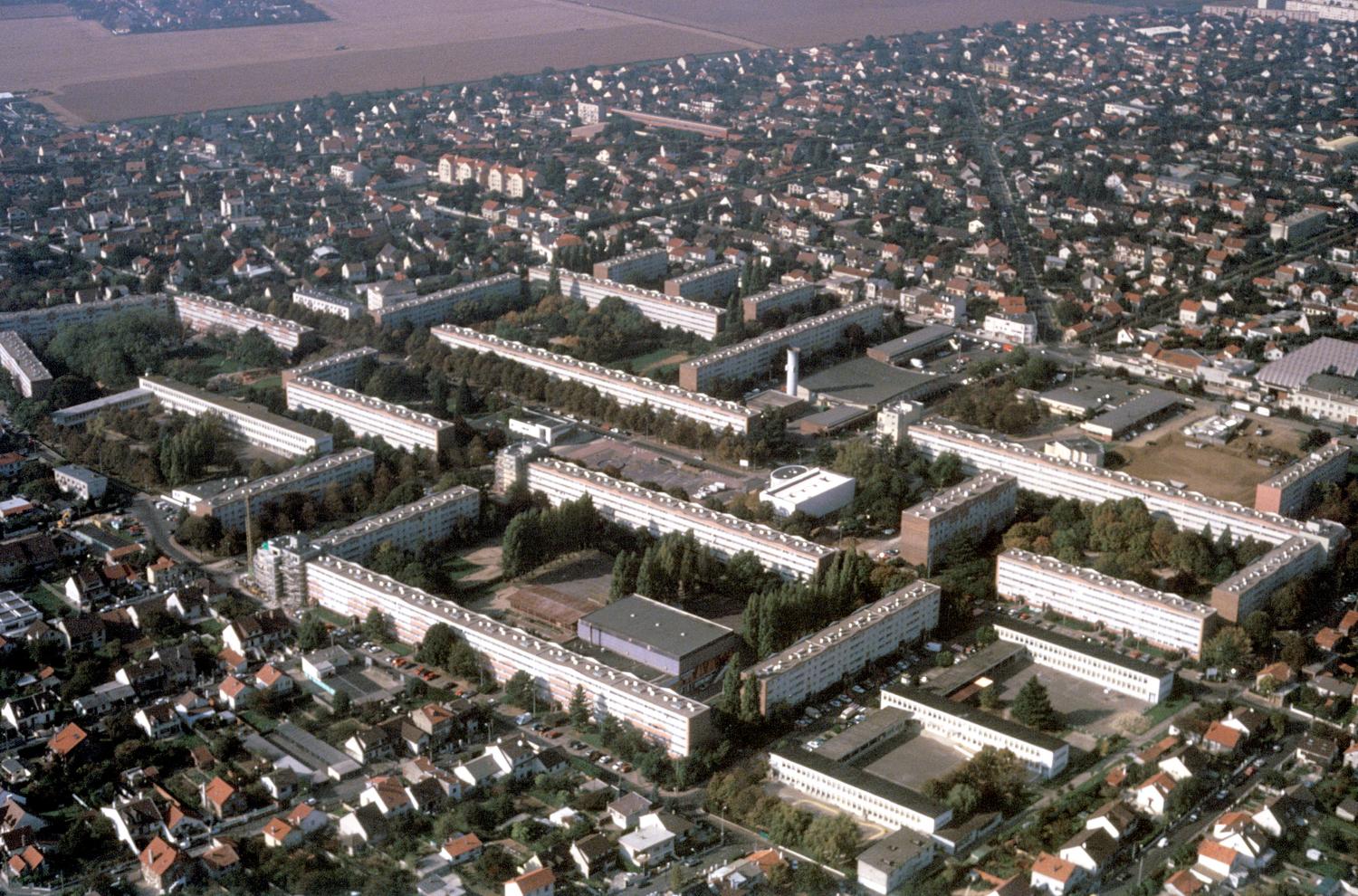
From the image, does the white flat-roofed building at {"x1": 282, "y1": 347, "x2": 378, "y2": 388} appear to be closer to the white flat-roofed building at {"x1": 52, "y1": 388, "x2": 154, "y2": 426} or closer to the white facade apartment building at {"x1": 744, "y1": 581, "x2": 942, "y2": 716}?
the white flat-roofed building at {"x1": 52, "y1": 388, "x2": 154, "y2": 426}

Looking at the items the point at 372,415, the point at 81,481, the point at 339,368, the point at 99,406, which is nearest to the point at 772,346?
the point at 372,415

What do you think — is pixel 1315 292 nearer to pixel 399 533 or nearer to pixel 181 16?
pixel 399 533

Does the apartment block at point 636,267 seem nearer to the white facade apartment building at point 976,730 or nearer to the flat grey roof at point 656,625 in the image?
the flat grey roof at point 656,625

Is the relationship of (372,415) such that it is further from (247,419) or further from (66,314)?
(66,314)

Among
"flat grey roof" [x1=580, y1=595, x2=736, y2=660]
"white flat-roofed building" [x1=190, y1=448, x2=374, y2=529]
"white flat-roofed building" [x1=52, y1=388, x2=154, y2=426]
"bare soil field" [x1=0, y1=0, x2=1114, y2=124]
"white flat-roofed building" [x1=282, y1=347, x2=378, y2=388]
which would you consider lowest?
"flat grey roof" [x1=580, y1=595, x2=736, y2=660]

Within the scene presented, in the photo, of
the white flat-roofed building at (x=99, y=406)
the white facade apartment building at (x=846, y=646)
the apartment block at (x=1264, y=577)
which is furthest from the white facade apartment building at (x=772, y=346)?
the apartment block at (x=1264, y=577)

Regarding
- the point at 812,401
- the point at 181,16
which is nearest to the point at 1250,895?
the point at 812,401

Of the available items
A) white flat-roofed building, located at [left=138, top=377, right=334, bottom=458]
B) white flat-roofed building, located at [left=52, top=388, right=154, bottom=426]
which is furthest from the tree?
white flat-roofed building, located at [left=52, top=388, right=154, bottom=426]
